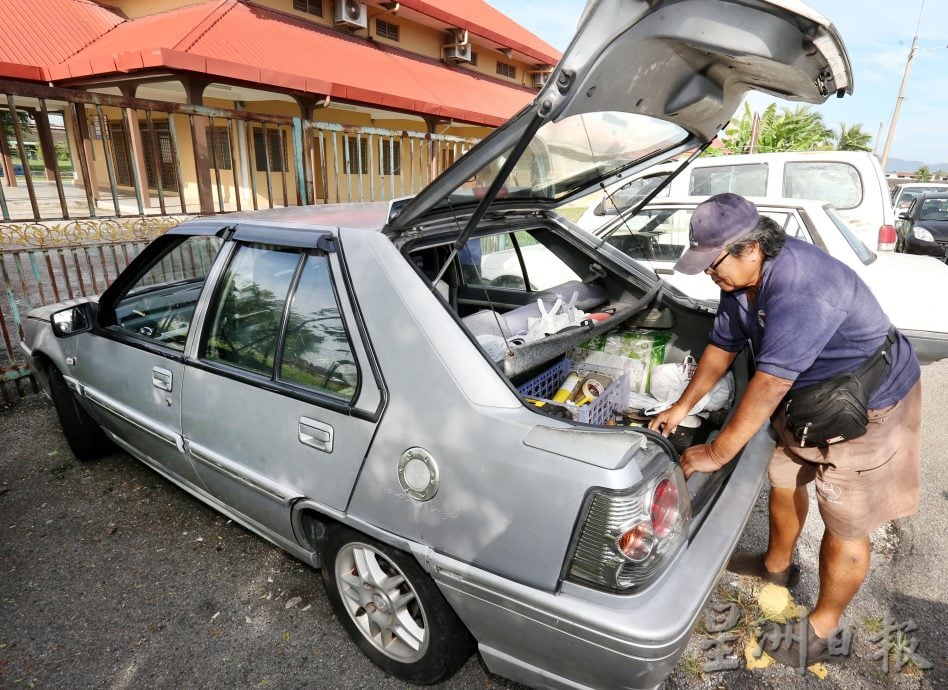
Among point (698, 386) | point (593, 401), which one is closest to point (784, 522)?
point (698, 386)

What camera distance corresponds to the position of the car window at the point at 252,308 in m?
2.07

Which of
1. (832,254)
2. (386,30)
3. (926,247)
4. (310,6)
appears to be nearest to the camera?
(832,254)

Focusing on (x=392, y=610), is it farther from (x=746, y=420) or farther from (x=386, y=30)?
(x=386, y=30)

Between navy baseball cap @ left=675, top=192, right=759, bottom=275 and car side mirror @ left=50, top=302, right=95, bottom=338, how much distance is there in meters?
2.96

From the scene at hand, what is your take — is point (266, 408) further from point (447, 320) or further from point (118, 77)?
point (118, 77)

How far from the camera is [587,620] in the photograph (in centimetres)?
140

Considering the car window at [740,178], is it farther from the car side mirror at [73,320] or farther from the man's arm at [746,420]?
the car side mirror at [73,320]

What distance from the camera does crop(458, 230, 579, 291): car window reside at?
133 inches

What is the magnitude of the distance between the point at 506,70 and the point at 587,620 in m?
22.0

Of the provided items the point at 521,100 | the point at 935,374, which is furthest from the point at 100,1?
the point at 935,374

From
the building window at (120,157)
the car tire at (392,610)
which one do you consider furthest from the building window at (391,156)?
the building window at (120,157)

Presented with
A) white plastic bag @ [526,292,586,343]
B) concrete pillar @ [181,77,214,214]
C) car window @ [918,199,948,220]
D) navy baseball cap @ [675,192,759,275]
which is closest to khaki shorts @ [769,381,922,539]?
navy baseball cap @ [675,192,759,275]

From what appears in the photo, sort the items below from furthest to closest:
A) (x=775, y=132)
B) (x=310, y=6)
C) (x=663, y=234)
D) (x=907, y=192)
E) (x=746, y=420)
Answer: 1. (x=775, y=132)
2. (x=907, y=192)
3. (x=310, y=6)
4. (x=663, y=234)
5. (x=746, y=420)

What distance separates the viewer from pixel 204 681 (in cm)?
200
